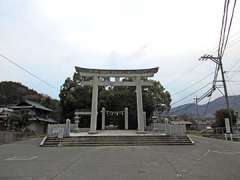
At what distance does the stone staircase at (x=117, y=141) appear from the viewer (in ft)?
60.8

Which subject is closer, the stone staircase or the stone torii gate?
the stone staircase

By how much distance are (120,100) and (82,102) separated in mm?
5083

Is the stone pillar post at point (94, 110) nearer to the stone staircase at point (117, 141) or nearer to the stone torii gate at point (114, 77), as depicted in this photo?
the stone torii gate at point (114, 77)

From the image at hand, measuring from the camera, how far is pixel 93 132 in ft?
77.6

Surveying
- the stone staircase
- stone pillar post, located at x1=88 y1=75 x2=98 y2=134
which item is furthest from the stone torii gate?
the stone staircase

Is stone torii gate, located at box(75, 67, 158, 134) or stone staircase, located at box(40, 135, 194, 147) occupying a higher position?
stone torii gate, located at box(75, 67, 158, 134)

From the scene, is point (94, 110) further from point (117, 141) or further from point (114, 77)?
point (117, 141)

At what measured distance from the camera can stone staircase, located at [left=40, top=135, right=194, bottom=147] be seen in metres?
18.5

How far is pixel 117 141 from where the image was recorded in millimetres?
19234

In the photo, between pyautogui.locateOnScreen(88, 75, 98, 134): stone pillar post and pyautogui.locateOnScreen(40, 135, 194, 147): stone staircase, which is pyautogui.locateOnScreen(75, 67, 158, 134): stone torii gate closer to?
pyautogui.locateOnScreen(88, 75, 98, 134): stone pillar post

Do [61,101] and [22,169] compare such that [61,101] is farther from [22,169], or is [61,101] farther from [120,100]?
[22,169]

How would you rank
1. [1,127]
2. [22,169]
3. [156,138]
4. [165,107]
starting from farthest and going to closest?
[165,107]
[1,127]
[156,138]
[22,169]

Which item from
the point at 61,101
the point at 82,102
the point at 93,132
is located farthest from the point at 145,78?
the point at 61,101

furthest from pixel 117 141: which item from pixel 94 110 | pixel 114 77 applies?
pixel 114 77
